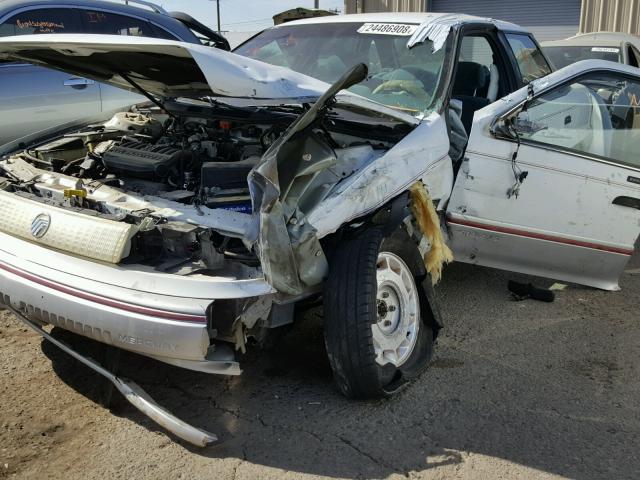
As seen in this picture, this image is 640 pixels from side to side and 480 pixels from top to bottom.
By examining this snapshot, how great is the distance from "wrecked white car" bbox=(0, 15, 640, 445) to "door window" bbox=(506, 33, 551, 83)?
0.04 meters

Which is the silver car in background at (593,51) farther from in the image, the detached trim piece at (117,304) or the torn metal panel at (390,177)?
the detached trim piece at (117,304)

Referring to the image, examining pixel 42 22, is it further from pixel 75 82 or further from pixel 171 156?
pixel 171 156

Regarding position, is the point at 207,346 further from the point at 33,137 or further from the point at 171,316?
the point at 33,137

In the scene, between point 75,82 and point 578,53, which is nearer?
point 75,82

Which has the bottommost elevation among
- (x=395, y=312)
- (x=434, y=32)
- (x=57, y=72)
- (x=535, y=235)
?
(x=395, y=312)

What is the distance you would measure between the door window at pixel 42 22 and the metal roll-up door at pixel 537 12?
48.2ft

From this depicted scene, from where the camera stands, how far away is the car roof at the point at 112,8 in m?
5.68

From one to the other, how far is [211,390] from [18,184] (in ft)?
4.86

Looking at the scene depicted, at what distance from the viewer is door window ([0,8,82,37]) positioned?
5676mm

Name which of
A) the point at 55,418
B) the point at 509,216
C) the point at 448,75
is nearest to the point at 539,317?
the point at 509,216

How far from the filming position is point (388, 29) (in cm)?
431

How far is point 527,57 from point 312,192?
9.70 feet

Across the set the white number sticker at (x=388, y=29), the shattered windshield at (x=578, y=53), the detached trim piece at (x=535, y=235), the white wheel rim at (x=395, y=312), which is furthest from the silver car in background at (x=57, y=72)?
the shattered windshield at (x=578, y=53)

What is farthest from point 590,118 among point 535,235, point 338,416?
point 338,416
